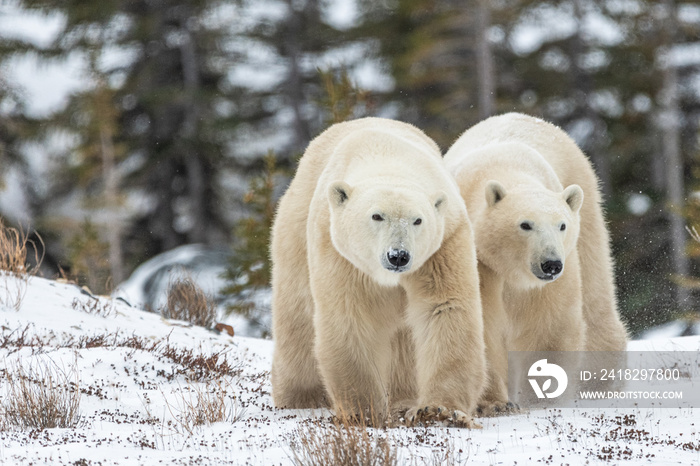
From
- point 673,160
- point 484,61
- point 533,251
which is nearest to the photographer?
point 533,251

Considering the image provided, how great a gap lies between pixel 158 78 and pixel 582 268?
18.0 meters

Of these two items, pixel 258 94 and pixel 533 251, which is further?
pixel 258 94

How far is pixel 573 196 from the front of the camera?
585cm

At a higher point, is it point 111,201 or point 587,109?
point 587,109

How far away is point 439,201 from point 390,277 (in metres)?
0.52

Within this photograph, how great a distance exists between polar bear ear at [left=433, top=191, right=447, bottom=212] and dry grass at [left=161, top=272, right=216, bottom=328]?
5467mm

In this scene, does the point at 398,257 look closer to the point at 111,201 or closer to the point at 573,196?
the point at 573,196

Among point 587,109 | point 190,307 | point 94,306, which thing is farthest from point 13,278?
point 587,109

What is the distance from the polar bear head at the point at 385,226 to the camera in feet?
14.8

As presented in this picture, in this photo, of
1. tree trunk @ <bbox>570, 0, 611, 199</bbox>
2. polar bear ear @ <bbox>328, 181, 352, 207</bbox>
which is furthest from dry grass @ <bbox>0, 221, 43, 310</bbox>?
tree trunk @ <bbox>570, 0, 611, 199</bbox>

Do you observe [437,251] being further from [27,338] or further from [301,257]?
[27,338]

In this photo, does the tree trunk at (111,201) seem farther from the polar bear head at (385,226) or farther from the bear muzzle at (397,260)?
the bear muzzle at (397,260)

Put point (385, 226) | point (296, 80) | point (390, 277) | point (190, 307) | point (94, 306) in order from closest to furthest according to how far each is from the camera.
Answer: point (385, 226), point (390, 277), point (94, 306), point (190, 307), point (296, 80)

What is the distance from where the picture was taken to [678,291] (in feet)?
55.4
